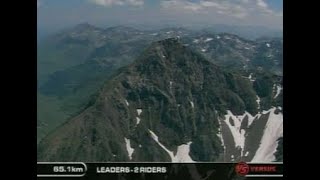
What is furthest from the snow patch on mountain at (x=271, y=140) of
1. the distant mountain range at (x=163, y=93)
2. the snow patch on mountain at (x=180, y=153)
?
the snow patch on mountain at (x=180, y=153)

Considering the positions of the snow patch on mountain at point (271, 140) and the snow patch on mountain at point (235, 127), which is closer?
the snow patch on mountain at point (271, 140)

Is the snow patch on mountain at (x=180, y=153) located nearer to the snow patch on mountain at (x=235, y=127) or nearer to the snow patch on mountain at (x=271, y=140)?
the snow patch on mountain at (x=235, y=127)

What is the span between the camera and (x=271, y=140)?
12.2 feet

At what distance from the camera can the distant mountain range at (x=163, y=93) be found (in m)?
3.65

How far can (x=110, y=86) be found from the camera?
12.5ft

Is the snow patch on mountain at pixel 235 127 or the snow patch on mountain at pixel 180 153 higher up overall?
the snow patch on mountain at pixel 235 127
